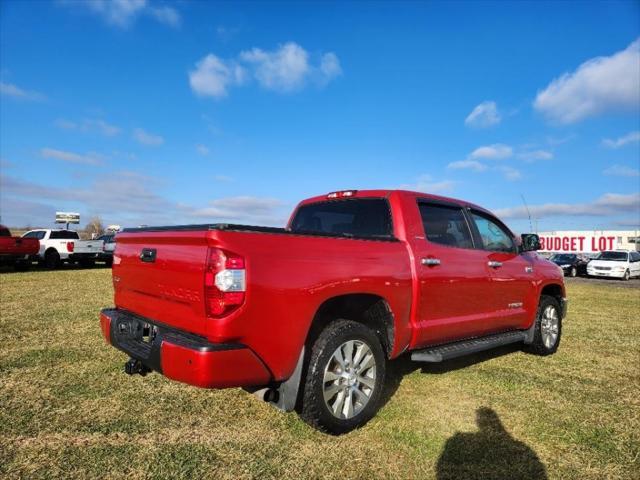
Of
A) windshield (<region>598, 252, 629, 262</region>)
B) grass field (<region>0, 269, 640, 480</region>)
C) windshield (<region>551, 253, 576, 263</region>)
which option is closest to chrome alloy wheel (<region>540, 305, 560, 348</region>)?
grass field (<region>0, 269, 640, 480</region>)

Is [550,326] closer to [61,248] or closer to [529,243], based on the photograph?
[529,243]

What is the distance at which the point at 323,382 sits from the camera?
3.21 meters

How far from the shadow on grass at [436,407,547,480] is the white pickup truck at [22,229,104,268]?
65.2 ft

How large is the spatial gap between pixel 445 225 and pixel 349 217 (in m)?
0.98

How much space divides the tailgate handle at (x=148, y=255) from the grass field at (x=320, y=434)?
1.28 meters

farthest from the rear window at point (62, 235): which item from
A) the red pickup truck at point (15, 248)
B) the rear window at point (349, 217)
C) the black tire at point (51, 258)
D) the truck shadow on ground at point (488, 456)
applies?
the truck shadow on ground at point (488, 456)

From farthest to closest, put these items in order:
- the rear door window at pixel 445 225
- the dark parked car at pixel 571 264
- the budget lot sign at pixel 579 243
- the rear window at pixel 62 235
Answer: the budget lot sign at pixel 579 243 < the dark parked car at pixel 571 264 < the rear window at pixel 62 235 < the rear door window at pixel 445 225

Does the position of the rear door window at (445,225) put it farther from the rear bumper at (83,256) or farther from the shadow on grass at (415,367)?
the rear bumper at (83,256)

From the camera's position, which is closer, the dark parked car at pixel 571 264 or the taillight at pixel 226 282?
the taillight at pixel 226 282

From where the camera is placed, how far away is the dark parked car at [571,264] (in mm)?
27828

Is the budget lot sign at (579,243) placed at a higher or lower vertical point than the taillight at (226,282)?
higher

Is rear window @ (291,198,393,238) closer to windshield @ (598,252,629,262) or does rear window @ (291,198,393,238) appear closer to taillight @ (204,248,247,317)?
taillight @ (204,248,247,317)

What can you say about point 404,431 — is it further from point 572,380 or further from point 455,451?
point 572,380

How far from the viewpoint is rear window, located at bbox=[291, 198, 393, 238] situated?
4262mm
